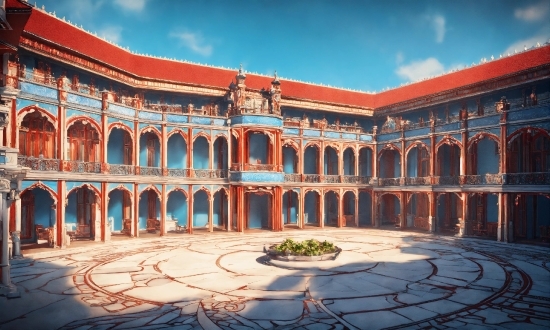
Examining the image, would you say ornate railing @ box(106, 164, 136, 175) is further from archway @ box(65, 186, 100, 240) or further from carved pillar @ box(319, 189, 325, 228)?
carved pillar @ box(319, 189, 325, 228)

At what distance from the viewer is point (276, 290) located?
12234 mm

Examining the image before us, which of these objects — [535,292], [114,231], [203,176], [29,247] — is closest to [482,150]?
[535,292]

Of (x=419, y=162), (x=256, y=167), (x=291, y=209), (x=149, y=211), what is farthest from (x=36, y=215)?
(x=419, y=162)

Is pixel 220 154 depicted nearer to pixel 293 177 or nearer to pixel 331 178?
pixel 293 177

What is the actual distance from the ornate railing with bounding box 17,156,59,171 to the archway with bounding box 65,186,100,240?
3.14 m

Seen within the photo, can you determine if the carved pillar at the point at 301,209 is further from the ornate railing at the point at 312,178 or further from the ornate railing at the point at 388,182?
the ornate railing at the point at 388,182

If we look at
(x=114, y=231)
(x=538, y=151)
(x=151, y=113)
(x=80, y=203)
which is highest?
(x=151, y=113)

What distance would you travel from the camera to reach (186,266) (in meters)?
15.9

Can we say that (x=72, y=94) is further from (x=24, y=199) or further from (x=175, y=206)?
(x=175, y=206)

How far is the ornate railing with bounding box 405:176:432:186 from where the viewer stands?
29.1m

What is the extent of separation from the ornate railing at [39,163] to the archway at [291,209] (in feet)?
57.9

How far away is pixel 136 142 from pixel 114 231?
627 centimetres

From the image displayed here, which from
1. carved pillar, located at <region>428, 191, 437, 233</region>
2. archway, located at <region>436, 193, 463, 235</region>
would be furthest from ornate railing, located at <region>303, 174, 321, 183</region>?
archway, located at <region>436, 193, 463, 235</region>

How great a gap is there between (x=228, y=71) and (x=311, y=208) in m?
13.6
